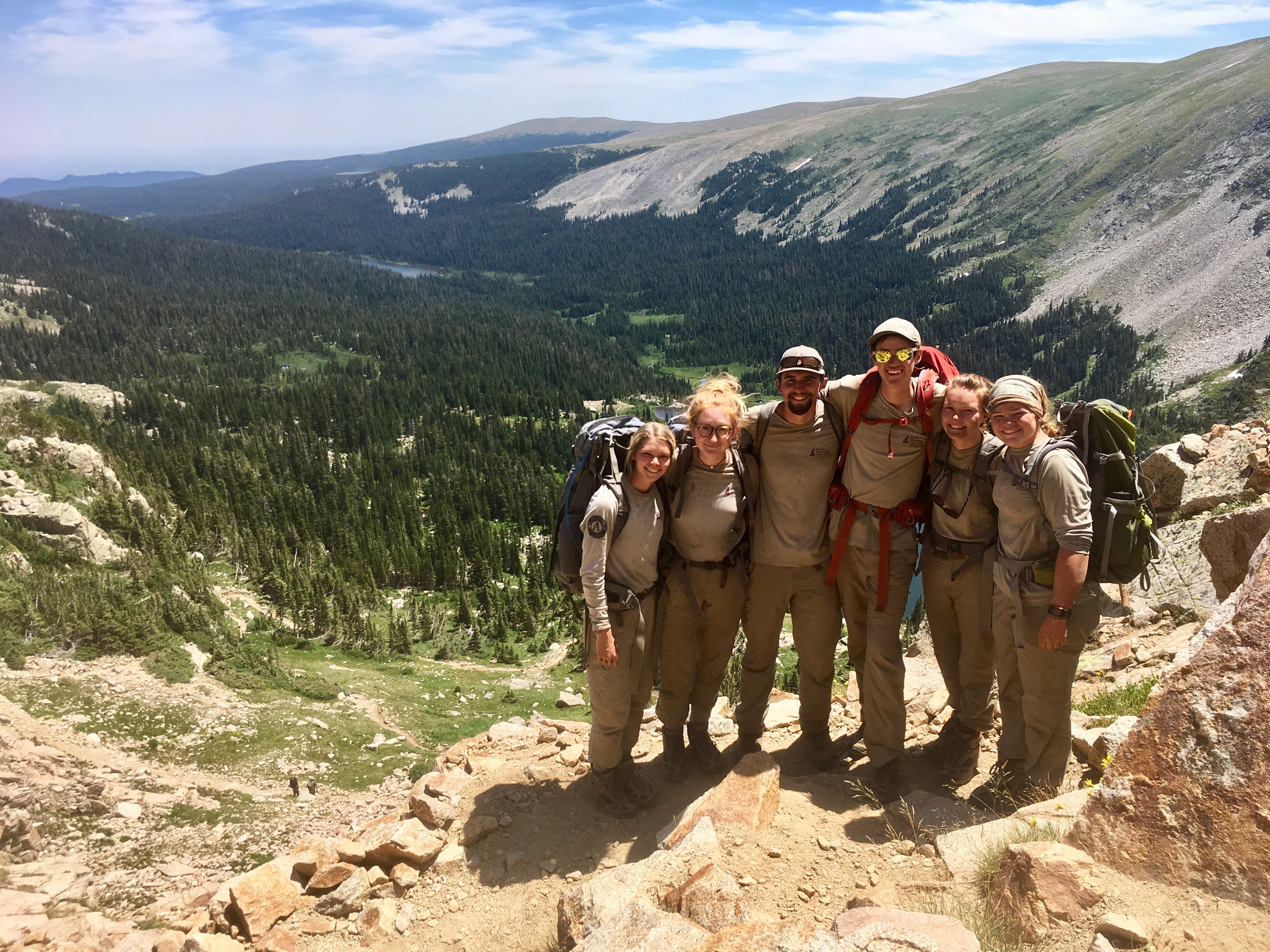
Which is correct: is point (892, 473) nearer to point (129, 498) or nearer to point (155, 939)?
point (155, 939)

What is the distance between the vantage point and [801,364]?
18.7 ft

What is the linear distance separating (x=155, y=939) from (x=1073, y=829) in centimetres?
696

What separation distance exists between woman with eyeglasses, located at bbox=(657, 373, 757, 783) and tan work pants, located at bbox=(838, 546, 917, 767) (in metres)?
0.92

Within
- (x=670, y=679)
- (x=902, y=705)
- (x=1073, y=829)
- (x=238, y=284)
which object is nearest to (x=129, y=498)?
(x=670, y=679)

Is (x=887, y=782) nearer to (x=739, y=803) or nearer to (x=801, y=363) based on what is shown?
(x=739, y=803)

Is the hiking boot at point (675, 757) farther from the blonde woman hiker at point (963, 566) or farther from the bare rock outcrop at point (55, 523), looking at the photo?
the bare rock outcrop at point (55, 523)

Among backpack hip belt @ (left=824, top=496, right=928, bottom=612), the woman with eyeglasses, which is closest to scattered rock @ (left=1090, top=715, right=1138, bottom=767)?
backpack hip belt @ (left=824, top=496, right=928, bottom=612)

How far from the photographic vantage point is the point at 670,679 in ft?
21.8

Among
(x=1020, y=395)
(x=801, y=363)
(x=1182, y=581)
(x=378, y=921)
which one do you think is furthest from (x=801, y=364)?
(x=1182, y=581)

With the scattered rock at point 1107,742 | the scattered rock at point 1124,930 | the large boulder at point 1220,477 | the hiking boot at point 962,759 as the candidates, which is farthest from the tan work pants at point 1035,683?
the large boulder at point 1220,477

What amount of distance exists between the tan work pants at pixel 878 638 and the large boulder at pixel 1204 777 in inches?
76.7

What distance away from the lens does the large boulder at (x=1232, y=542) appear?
758 cm

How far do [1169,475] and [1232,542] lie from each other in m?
6.01

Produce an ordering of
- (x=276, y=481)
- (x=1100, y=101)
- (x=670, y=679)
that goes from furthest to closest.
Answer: (x=1100, y=101) < (x=276, y=481) < (x=670, y=679)
